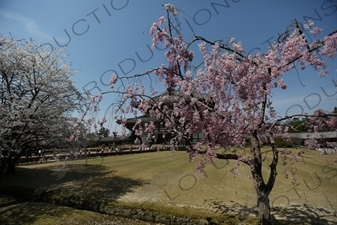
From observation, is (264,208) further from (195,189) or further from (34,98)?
(34,98)

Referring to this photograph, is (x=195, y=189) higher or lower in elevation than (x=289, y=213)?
higher

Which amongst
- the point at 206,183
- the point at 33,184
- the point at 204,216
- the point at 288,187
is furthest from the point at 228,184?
the point at 33,184

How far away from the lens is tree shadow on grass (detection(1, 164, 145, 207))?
32.2 ft

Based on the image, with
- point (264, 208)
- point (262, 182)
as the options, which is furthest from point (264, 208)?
point (262, 182)

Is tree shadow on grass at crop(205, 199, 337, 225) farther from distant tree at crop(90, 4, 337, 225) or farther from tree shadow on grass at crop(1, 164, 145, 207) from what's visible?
tree shadow on grass at crop(1, 164, 145, 207)

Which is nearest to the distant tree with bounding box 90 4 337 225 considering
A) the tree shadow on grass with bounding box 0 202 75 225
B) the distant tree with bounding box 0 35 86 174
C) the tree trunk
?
the tree trunk

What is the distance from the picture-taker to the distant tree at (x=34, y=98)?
475 inches

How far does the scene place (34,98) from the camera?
544 inches

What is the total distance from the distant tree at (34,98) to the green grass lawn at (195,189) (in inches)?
94.9

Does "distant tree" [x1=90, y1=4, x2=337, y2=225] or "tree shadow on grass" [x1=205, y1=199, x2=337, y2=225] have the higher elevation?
"distant tree" [x1=90, y1=4, x2=337, y2=225]

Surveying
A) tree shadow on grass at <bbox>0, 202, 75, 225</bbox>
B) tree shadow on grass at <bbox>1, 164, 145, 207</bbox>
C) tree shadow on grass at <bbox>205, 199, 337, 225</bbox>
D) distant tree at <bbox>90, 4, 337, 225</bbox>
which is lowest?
tree shadow on grass at <bbox>205, 199, 337, 225</bbox>

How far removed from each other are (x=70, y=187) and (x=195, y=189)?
6278mm

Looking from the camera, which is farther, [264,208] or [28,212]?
[28,212]

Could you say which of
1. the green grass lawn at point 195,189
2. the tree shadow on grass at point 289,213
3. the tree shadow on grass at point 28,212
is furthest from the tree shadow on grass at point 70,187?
the tree shadow on grass at point 289,213
